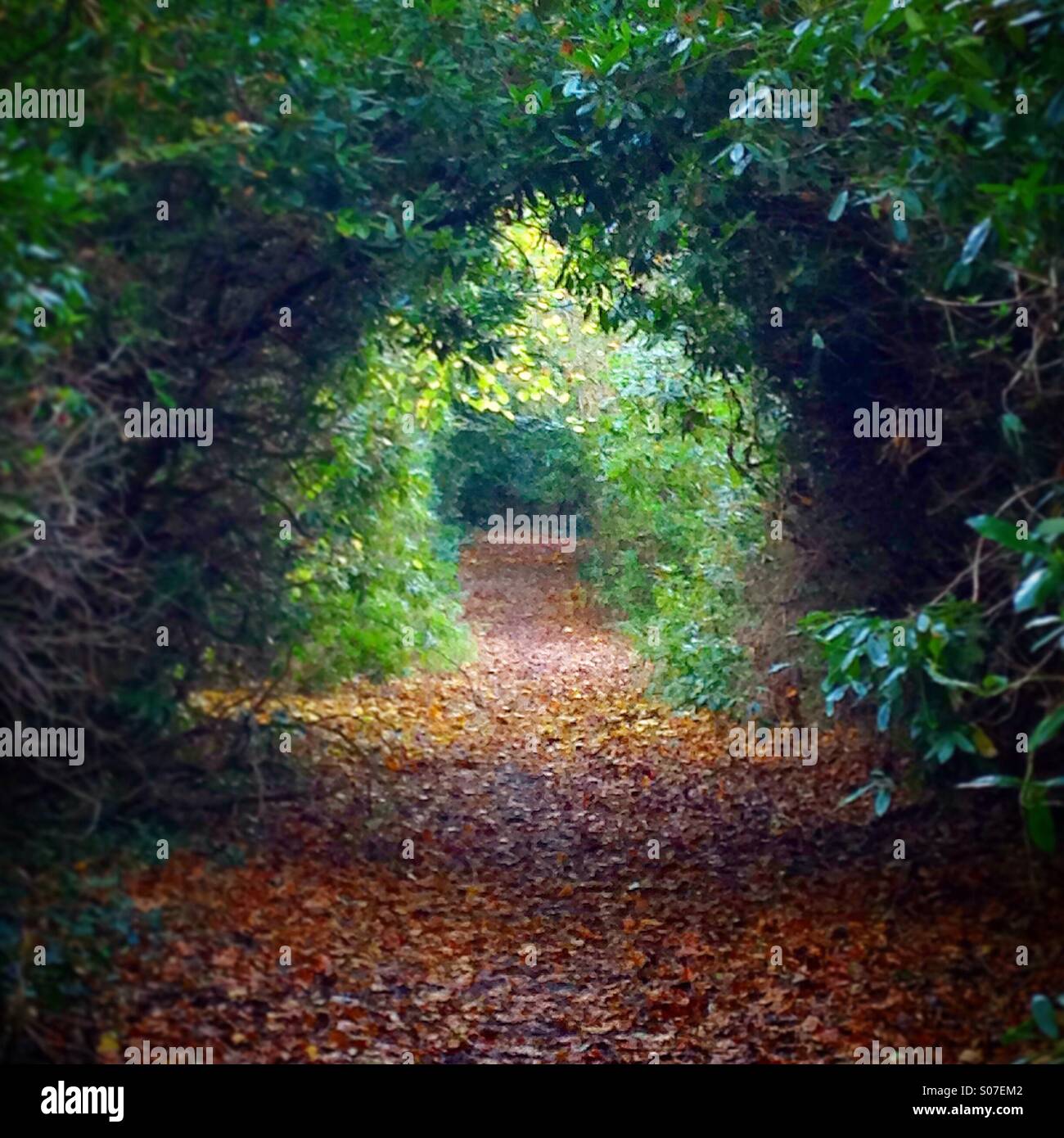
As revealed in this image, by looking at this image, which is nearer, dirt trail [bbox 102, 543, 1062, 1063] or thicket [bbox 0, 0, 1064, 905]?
thicket [bbox 0, 0, 1064, 905]

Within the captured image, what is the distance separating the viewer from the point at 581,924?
753 cm

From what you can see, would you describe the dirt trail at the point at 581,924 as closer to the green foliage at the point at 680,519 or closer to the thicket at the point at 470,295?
the thicket at the point at 470,295

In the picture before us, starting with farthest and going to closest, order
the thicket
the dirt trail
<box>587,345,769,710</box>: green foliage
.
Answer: <box>587,345,769,710</box>: green foliage < the dirt trail < the thicket

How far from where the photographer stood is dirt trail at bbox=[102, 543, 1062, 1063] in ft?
19.1

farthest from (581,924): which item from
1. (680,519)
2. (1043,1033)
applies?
(680,519)

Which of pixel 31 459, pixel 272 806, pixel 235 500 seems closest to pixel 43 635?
pixel 31 459

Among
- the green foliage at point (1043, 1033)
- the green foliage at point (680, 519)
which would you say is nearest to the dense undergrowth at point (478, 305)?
the green foliage at point (1043, 1033)

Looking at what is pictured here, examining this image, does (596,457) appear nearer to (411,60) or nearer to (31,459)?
(411,60)

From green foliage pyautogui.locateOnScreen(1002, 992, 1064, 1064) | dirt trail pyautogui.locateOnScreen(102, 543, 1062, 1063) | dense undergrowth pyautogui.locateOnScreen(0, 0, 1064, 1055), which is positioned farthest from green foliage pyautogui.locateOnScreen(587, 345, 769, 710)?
green foliage pyautogui.locateOnScreen(1002, 992, 1064, 1064)

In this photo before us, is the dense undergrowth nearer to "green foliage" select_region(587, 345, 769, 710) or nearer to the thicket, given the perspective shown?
the thicket

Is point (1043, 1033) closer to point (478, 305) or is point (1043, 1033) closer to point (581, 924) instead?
point (581, 924)

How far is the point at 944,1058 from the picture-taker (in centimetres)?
550

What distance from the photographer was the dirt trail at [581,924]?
19.1 feet

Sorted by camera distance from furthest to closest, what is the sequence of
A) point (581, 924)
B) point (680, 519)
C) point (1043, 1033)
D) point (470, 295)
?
1. point (680, 519)
2. point (470, 295)
3. point (581, 924)
4. point (1043, 1033)
